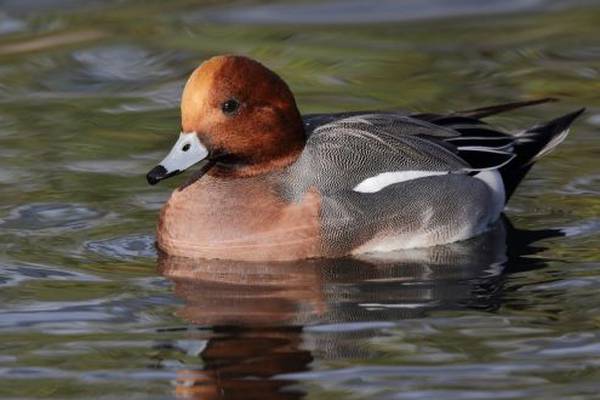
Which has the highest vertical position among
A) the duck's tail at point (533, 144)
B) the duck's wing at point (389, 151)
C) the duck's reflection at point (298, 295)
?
the duck's wing at point (389, 151)

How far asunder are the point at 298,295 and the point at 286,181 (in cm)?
74

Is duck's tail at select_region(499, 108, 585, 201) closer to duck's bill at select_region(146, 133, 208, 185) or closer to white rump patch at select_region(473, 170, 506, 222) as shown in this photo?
white rump patch at select_region(473, 170, 506, 222)

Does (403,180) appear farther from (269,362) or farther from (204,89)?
(269,362)

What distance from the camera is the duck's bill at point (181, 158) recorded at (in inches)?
302

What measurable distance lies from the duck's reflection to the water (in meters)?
0.02

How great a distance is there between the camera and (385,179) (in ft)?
26.8

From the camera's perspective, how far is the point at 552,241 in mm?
8172

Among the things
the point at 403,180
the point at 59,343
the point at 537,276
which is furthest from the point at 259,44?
the point at 59,343

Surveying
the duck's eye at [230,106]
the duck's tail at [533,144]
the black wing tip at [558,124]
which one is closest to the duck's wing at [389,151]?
the duck's tail at [533,144]

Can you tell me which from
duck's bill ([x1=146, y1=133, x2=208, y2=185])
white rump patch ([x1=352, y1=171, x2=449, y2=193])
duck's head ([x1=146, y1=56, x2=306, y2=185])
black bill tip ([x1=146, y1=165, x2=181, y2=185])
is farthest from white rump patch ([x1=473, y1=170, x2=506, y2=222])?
black bill tip ([x1=146, y1=165, x2=181, y2=185])

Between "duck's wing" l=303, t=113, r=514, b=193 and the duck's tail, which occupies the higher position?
"duck's wing" l=303, t=113, r=514, b=193

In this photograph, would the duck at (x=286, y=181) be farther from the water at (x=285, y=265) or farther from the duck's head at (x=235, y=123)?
the water at (x=285, y=265)

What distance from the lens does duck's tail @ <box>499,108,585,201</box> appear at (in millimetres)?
8828

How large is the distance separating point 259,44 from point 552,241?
3851mm
